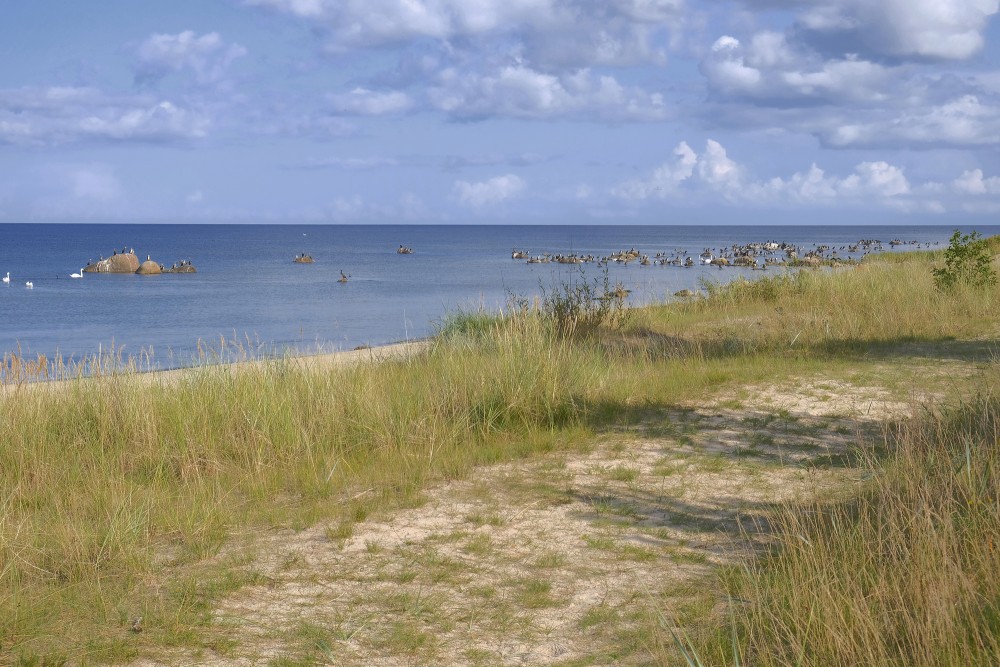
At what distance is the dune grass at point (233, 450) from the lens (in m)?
4.30

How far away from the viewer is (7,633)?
392cm

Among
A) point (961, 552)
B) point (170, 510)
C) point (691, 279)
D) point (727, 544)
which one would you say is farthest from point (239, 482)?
point (691, 279)

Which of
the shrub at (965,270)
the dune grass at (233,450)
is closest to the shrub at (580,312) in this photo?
the dune grass at (233,450)

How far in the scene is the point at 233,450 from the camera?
6.94 m

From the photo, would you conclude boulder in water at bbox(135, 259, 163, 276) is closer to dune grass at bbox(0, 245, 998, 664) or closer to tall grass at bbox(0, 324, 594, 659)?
dune grass at bbox(0, 245, 998, 664)

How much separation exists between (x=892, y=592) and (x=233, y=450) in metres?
4.91

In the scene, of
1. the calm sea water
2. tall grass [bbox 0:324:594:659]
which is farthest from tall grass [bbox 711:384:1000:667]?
the calm sea water

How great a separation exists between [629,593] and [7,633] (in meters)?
2.82

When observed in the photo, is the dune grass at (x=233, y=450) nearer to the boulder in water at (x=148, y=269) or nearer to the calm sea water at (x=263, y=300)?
the calm sea water at (x=263, y=300)

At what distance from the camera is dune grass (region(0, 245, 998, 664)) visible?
430cm

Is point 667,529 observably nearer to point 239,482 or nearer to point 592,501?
point 592,501

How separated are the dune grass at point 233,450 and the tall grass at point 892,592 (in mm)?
86

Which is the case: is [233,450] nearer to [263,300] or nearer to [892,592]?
[892,592]

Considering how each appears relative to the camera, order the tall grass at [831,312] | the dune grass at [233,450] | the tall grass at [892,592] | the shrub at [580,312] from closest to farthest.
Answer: the tall grass at [892,592] → the dune grass at [233,450] → the tall grass at [831,312] → the shrub at [580,312]
